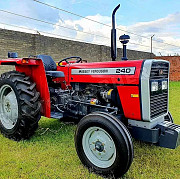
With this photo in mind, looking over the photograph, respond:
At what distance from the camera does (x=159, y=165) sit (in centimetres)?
243

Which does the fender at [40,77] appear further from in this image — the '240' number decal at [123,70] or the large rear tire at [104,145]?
the '240' number decal at [123,70]

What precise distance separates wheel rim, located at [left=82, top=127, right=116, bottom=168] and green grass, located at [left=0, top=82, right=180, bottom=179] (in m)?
0.17

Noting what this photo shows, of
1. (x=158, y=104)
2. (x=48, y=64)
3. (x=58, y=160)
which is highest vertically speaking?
(x=48, y=64)

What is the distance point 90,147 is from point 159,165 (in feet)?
2.81

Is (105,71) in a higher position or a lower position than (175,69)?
lower

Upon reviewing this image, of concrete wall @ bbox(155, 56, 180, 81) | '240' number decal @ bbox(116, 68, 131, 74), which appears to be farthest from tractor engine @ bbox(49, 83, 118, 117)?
concrete wall @ bbox(155, 56, 180, 81)

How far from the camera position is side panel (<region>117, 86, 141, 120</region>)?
2.37m

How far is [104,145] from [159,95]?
93 cm

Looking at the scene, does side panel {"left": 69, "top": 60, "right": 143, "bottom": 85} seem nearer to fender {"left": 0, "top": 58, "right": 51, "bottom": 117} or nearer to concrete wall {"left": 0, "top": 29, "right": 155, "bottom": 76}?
fender {"left": 0, "top": 58, "right": 51, "bottom": 117}

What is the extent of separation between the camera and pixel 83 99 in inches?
120

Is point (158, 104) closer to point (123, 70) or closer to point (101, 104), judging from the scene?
point (123, 70)

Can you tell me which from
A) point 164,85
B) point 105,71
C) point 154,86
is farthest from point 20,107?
point 164,85

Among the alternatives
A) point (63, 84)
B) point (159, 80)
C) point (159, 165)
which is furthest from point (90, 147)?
point (63, 84)

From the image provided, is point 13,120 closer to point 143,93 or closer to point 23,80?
point 23,80
